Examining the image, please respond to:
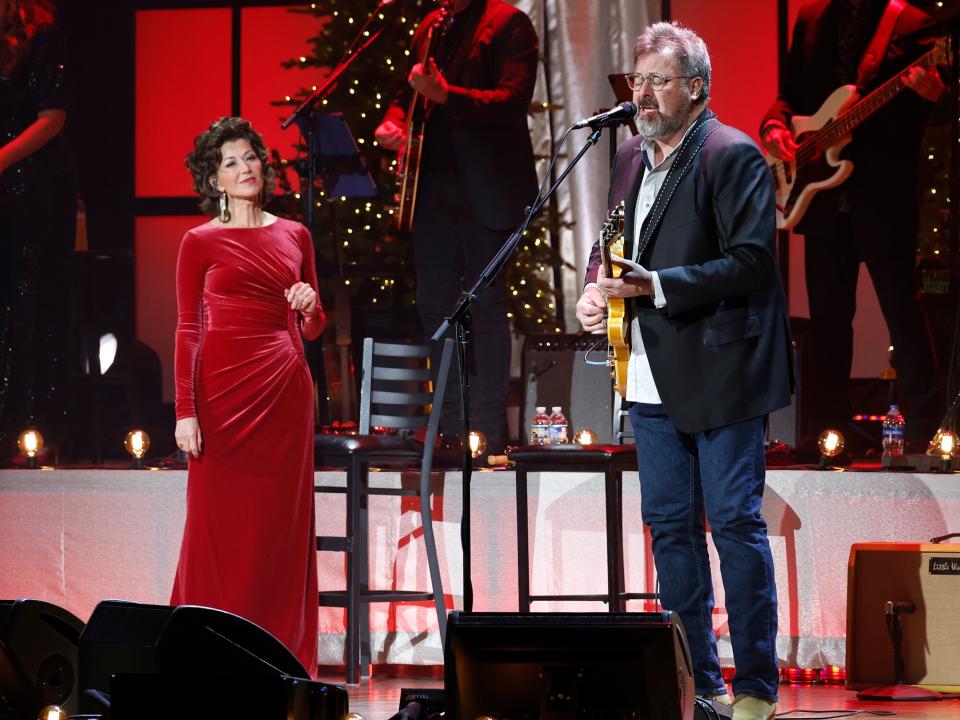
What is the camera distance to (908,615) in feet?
14.0

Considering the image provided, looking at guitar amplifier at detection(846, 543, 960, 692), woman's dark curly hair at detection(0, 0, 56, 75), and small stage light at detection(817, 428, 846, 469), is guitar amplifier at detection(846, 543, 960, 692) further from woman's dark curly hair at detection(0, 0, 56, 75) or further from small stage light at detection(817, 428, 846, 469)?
woman's dark curly hair at detection(0, 0, 56, 75)

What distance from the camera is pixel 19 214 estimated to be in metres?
7.44

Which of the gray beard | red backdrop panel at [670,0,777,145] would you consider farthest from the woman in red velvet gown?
red backdrop panel at [670,0,777,145]

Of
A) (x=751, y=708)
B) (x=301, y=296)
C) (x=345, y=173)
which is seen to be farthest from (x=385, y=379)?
(x=751, y=708)

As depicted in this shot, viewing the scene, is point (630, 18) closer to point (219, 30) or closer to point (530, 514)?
point (219, 30)

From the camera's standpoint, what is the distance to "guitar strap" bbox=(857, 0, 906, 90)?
22.4ft

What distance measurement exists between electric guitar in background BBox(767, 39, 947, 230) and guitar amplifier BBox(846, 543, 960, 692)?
303 centimetres

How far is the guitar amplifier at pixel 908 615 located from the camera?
4.22 m

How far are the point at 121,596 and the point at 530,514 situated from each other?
1.70 meters

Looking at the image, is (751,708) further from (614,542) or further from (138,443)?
(138,443)

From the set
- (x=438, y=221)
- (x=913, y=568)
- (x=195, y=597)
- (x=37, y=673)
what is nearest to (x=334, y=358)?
(x=438, y=221)

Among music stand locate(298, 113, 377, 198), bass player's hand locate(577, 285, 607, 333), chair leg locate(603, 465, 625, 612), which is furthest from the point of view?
music stand locate(298, 113, 377, 198)

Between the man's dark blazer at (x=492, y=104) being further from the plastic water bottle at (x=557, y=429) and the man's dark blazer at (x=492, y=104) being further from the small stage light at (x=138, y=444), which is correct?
the small stage light at (x=138, y=444)

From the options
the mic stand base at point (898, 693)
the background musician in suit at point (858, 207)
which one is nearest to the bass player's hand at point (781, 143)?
the background musician in suit at point (858, 207)
